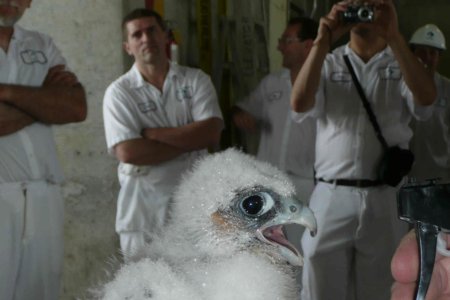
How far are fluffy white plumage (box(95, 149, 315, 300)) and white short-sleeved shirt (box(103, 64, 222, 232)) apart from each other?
793 millimetres

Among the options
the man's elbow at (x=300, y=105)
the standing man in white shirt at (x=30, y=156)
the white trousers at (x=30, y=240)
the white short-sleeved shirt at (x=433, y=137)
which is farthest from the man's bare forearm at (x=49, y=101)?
the white short-sleeved shirt at (x=433, y=137)

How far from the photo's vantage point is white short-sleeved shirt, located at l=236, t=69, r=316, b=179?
2.29m

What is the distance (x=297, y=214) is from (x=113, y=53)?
1.27 meters

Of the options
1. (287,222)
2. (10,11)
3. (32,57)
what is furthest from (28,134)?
(287,222)

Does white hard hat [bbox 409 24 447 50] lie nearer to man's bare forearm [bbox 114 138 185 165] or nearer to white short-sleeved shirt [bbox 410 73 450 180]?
white short-sleeved shirt [bbox 410 73 450 180]

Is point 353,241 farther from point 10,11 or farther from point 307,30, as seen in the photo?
point 10,11

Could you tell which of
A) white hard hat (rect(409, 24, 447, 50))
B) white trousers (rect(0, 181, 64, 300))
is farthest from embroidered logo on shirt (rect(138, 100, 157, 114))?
white hard hat (rect(409, 24, 447, 50))

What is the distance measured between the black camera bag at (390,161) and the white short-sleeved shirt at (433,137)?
0.67m

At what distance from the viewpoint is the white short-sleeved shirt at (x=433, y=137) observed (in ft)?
8.56

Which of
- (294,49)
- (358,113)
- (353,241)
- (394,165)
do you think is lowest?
(353,241)

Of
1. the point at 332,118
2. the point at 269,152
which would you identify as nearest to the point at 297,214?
the point at 332,118

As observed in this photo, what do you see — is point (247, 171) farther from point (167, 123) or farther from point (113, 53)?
point (113, 53)

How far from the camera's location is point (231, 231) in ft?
3.69

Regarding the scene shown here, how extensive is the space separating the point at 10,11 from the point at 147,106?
476 millimetres
